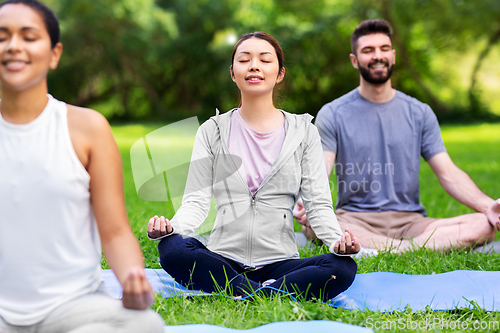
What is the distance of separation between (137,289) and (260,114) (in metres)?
1.58

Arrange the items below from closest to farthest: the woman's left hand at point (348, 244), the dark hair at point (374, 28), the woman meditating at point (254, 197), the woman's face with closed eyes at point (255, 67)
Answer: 1. the woman's left hand at point (348, 244)
2. the woman meditating at point (254, 197)
3. the woman's face with closed eyes at point (255, 67)
4. the dark hair at point (374, 28)

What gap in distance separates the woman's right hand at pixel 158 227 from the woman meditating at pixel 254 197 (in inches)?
0.8

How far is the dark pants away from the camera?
8.29 ft

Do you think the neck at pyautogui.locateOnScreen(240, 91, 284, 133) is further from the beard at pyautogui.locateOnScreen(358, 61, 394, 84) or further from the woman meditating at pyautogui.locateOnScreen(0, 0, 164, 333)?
the beard at pyautogui.locateOnScreen(358, 61, 394, 84)

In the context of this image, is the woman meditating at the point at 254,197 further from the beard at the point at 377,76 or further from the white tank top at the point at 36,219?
the beard at the point at 377,76

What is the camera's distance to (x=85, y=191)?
5.48 ft

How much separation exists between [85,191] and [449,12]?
2098 centimetres

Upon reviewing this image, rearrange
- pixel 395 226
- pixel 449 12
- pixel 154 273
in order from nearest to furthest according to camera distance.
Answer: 1. pixel 154 273
2. pixel 395 226
3. pixel 449 12

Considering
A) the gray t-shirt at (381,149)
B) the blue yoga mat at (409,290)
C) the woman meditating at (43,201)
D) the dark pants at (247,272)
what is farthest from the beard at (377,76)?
the woman meditating at (43,201)

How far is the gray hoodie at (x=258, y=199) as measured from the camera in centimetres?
272

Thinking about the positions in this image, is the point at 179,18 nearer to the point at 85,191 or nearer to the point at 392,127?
the point at 392,127

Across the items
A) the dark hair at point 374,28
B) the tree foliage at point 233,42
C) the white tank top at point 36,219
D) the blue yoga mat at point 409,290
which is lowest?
the blue yoga mat at point 409,290

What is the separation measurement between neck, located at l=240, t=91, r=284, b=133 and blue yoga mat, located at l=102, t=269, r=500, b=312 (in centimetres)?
97

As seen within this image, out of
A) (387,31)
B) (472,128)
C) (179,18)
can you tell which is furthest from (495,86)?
(387,31)
